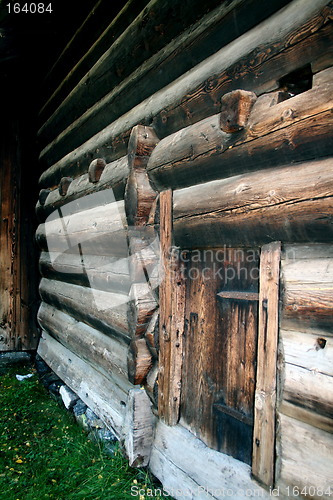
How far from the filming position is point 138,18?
3.13 metres

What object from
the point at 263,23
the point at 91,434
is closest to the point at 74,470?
the point at 91,434

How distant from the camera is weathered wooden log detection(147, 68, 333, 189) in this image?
5.45ft

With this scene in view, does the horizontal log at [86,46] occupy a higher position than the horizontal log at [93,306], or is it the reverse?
the horizontal log at [86,46]

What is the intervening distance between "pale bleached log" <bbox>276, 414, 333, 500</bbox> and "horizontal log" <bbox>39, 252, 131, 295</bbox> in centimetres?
166

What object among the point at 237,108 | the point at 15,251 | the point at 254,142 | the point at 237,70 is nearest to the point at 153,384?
the point at 254,142

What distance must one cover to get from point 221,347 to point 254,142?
122 centimetres

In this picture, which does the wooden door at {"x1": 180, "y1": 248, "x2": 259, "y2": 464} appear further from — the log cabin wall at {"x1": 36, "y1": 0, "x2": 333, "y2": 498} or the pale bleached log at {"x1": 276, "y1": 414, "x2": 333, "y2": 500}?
the pale bleached log at {"x1": 276, "y1": 414, "x2": 333, "y2": 500}

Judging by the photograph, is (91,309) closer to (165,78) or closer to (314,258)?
(165,78)

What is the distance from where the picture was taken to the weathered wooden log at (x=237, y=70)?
1.76m

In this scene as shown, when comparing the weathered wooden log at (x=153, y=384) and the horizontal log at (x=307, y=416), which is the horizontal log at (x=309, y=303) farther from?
the weathered wooden log at (x=153, y=384)

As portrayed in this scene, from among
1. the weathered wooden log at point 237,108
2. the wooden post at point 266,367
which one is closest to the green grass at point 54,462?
the wooden post at point 266,367

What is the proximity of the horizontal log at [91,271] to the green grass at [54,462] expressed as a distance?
1.36 metres

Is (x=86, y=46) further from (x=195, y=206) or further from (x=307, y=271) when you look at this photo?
(x=307, y=271)

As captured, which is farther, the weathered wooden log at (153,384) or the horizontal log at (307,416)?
Answer: the weathered wooden log at (153,384)
